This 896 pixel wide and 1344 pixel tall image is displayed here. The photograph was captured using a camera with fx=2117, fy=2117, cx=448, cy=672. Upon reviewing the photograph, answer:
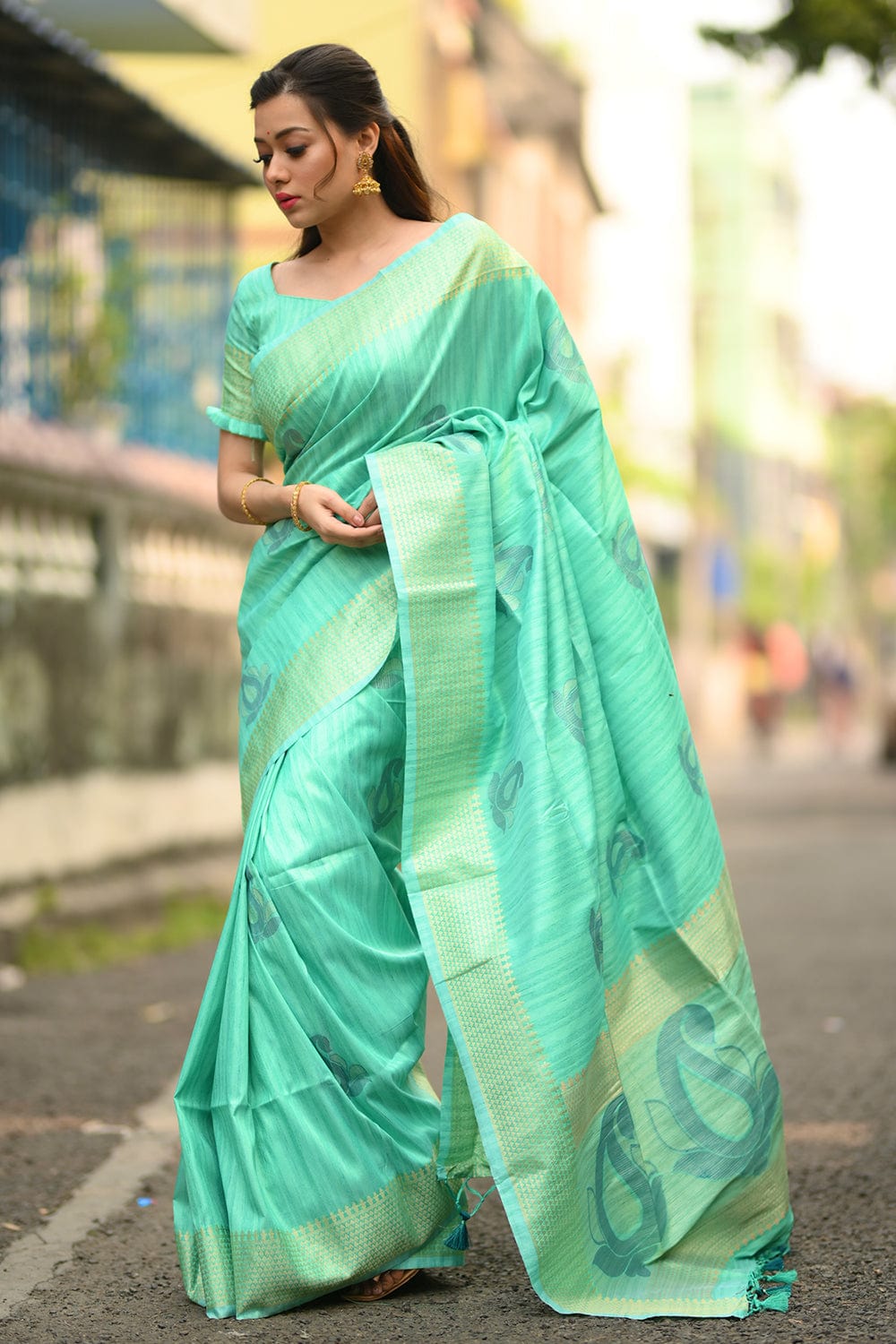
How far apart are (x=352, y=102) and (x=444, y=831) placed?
1166 mm

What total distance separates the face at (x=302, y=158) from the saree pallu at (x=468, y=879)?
0.49 ft

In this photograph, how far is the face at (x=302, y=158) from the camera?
131 inches

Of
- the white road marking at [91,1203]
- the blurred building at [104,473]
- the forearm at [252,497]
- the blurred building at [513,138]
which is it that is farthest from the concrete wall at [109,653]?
the blurred building at [513,138]

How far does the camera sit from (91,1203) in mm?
4023

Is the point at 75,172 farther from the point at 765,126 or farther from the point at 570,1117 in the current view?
A: the point at 765,126

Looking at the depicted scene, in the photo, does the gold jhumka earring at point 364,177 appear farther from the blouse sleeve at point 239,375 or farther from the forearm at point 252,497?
the forearm at point 252,497

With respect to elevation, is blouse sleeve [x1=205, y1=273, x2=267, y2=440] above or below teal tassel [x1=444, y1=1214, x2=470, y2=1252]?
above

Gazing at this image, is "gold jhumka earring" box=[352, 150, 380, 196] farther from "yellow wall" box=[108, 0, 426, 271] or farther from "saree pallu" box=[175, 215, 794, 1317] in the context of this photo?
"yellow wall" box=[108, 0, 426, 271]

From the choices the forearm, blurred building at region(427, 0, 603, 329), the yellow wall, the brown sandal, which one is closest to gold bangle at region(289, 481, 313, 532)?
the forearm

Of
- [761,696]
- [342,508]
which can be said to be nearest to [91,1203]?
[342,508]

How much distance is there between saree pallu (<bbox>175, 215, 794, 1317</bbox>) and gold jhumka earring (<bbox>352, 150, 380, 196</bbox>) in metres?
0.14

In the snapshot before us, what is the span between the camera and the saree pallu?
314 cm

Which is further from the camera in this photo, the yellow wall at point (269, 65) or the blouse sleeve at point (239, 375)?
the yellow wall at point (269, 65)

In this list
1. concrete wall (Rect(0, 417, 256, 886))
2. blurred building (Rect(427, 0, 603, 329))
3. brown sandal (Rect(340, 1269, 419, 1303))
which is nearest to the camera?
brown sandal (Rect(340, 1269, 419, 1303))
